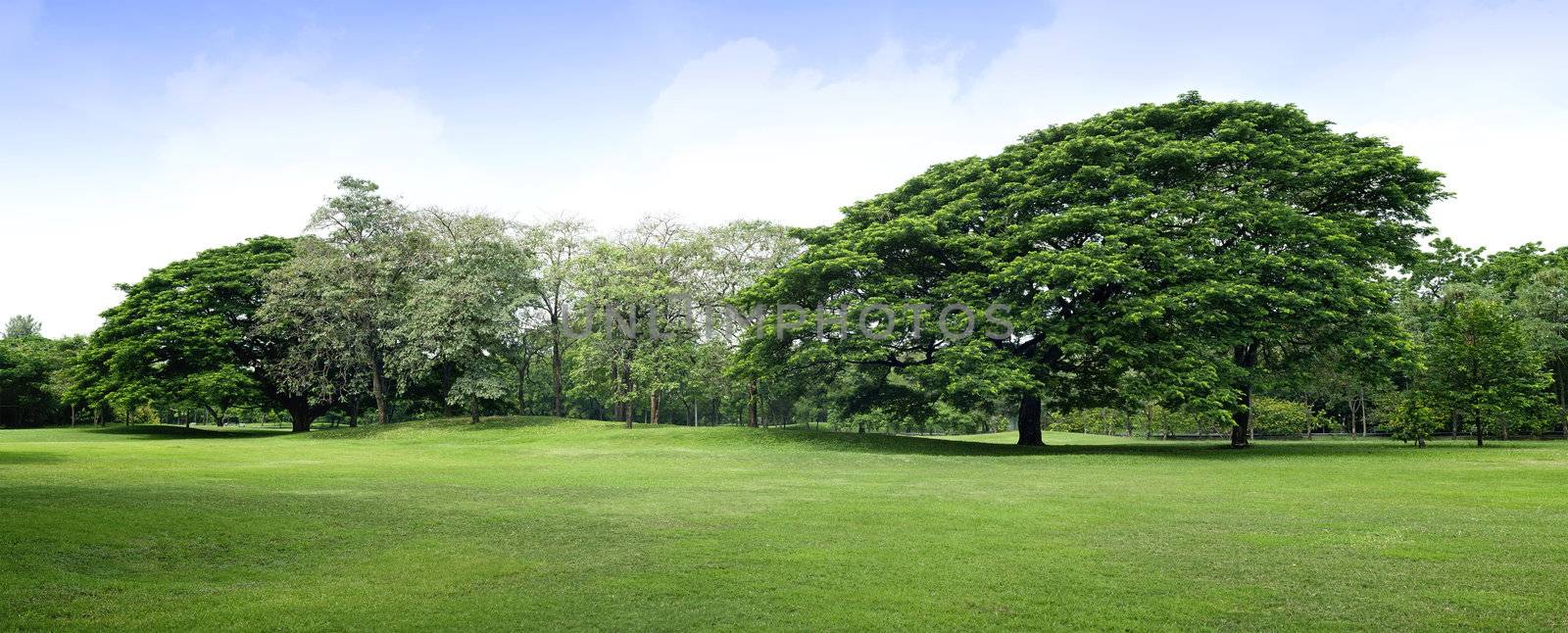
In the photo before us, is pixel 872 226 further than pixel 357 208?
No

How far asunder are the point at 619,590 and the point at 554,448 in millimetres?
28440

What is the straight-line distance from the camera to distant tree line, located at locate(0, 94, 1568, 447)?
3031 cm

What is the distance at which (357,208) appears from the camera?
165 feet

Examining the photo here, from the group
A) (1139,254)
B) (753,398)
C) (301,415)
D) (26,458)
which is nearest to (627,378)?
(753,398)

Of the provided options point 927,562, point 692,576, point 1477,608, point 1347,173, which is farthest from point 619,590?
point 1347,173

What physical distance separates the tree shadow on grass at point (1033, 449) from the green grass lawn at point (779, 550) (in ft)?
30.1

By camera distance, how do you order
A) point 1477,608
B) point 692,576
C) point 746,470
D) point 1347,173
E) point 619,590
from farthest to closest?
point 1347,173 < point 746,470 < point 692,576 < point 619,590 < point 1477,608

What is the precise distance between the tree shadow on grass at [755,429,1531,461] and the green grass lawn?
917 centimetres

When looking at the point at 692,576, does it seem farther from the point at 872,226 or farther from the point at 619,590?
the point at 872,226

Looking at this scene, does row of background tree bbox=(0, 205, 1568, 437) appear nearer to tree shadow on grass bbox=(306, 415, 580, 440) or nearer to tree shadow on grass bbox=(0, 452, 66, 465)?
tree shadow on grass bbox=(306, 415, 580, 440)

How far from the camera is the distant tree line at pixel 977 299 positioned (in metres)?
30.3

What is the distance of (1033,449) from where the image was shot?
34688mm

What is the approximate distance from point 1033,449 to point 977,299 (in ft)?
22.6

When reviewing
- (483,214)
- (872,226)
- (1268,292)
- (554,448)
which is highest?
(483,214)
